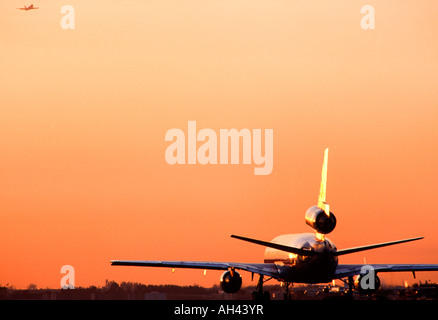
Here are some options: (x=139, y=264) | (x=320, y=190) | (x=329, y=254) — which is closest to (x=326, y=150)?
(x=320, y=190)

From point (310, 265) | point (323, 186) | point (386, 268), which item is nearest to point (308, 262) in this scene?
point (310, 265)

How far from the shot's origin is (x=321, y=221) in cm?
6494

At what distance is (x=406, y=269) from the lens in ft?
256

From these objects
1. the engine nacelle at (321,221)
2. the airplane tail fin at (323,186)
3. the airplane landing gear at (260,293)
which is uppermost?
the airplane tail fin at (323,186)

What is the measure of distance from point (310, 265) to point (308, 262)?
30 centimetres

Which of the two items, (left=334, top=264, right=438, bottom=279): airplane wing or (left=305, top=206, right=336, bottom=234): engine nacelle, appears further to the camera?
(left=334, top=264, right=438, bottom=279): airplane wing

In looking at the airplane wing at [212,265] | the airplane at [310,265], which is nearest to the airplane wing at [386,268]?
the airplane at [310,265]

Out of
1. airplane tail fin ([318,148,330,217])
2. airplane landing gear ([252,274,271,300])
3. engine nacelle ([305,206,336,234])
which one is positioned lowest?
airplane landing gear ([252,274,271,300])

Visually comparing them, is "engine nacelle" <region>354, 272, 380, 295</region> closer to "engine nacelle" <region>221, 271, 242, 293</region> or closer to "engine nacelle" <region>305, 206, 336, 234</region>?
"engine nacelle" <region>221, 271, 242, 293</region>

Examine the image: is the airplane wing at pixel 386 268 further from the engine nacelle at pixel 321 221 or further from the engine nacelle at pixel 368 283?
the engine nacelle at pixel 321 221

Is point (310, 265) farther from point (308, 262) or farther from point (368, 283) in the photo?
point (368, 283)

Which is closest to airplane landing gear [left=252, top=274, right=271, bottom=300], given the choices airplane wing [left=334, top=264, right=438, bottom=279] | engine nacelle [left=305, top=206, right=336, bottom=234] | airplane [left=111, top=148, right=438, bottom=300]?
airplane [left=111, top=148, right=438, bottom=300]

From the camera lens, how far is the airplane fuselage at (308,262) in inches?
2813

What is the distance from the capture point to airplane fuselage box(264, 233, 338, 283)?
71438 mm
